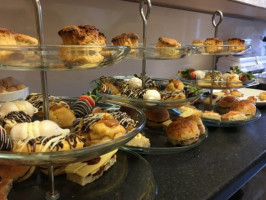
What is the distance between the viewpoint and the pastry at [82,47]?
1.69 ft

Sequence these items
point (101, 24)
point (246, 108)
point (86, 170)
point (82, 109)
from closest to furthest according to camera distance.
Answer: point (86, 170)
point (82, 109)
point (246, 108)
point (101, 24)

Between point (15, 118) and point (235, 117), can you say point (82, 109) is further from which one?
point (235, 117)

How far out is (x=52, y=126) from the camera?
0.56 m

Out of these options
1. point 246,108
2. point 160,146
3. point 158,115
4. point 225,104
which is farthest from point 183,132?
point 225,104

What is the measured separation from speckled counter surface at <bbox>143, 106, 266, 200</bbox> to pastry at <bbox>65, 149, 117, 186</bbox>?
167 mm

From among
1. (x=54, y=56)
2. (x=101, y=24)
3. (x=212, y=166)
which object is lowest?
(x=212, y=166)

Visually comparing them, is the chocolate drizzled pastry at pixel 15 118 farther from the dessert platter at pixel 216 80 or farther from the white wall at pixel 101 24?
the dessert platter at pixel 216 80

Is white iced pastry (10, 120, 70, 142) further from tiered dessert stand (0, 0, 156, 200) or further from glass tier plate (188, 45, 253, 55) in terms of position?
glass tier plate (188, 45, 253, 55)

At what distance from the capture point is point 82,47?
19.9 inches

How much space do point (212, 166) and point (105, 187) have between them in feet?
1.16

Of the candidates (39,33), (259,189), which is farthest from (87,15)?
(259,189)

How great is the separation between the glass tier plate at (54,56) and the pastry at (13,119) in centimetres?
16

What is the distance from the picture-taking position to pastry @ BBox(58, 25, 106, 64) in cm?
51

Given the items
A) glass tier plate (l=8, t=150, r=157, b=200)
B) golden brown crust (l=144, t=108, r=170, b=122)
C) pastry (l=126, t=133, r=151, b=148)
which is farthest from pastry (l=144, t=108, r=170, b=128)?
glass tier plate (l=8, t=150, r=157, b=200)
